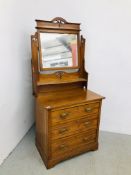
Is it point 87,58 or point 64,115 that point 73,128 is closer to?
point 64,115

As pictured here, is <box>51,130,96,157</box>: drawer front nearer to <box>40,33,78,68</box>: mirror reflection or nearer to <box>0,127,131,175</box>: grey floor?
<box>0,127,131,175</box>: grey floor

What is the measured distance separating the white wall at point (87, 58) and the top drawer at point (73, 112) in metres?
0.53

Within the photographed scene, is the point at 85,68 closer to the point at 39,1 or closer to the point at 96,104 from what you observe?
the point at 96,104

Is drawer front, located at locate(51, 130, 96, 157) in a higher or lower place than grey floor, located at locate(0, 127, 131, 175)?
higher

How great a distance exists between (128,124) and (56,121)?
47.3 inches

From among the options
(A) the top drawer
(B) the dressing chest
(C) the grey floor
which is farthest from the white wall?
(A) the top drawer

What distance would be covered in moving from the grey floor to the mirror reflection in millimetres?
1009

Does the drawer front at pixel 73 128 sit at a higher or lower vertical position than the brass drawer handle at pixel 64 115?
lower

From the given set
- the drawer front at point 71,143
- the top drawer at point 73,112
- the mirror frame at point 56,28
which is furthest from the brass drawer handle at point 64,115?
the mirror frame at point 56,28

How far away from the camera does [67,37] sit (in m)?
1.96

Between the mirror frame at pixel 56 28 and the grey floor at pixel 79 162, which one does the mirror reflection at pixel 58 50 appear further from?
the grey floor at pixel 79 162

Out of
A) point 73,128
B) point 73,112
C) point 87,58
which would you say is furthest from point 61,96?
point 87,58

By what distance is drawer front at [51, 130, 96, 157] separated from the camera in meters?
1.78

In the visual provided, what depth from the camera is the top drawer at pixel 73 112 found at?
167cm
